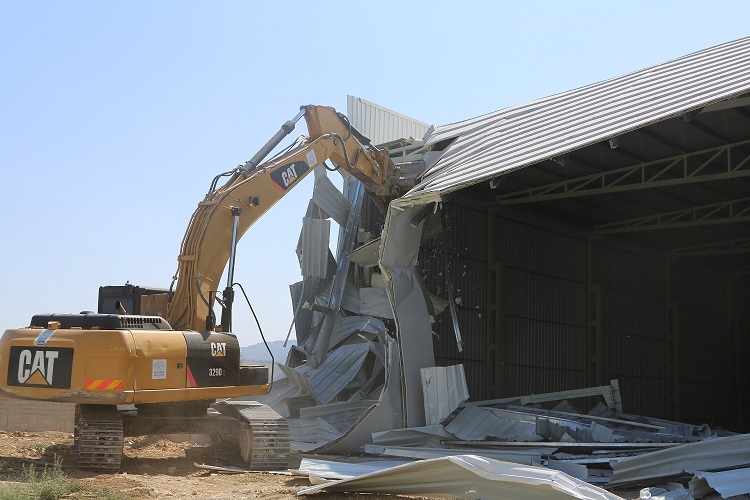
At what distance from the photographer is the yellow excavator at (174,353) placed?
1127 cm

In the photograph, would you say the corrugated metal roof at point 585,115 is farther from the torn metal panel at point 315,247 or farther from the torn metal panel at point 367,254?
the torn metal panel at point 315,247

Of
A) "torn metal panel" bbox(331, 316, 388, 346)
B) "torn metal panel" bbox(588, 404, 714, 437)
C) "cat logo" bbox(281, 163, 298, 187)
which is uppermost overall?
"cat logo" bbox(281, 163, 298, 187)

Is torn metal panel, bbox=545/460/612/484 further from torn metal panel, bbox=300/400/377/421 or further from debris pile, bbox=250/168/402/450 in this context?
torn metal panel, bbox=300/400/377/421

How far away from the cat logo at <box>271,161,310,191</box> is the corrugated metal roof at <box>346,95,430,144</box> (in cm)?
679

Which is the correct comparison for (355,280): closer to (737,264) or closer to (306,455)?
(306,455)

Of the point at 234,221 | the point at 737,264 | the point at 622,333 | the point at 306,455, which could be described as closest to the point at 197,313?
the point at 234,221

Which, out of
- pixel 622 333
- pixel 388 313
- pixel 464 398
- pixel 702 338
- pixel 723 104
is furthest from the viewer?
pixel 702 338

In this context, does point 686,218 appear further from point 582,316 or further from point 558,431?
point 558,431

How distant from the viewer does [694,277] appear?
1163 inches

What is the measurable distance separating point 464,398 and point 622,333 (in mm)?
10774

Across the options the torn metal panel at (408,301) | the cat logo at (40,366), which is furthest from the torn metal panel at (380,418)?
the cat logo at (40,366)

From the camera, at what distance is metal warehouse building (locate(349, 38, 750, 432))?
15500mm

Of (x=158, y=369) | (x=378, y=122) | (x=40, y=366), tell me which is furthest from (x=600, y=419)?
(x=40, y=366)

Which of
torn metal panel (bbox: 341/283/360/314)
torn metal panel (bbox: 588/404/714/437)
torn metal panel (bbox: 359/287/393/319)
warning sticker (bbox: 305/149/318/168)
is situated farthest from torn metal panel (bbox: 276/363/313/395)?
torn metal panel (bbox: 588/404/714/437)
